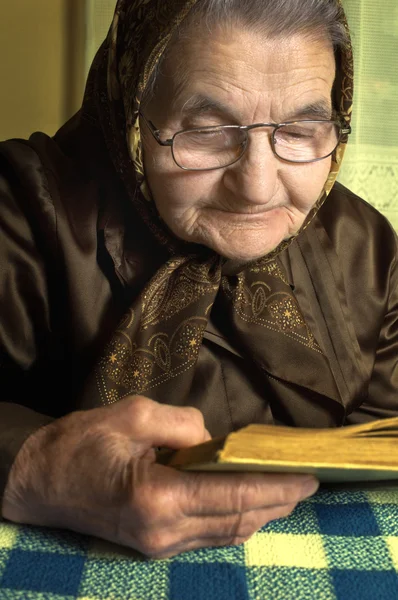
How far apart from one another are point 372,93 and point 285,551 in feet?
6.15

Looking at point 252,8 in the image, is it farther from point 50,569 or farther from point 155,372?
point 50,569

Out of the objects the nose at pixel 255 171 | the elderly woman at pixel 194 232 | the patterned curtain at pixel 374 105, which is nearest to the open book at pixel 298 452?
the elderly woman at pixel 194 232

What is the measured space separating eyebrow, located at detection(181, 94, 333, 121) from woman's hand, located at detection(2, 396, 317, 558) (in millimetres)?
563

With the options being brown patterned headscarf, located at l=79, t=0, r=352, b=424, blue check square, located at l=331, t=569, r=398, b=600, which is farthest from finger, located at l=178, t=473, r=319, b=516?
brown patterned headscarf, located at l=79, t=0, r=352, b=424

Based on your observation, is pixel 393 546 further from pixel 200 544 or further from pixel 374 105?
pixel 374 105

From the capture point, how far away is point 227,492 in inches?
34.0

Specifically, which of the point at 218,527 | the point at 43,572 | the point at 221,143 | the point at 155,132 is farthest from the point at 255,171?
the point at 43,572

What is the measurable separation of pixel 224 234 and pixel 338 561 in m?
0.66

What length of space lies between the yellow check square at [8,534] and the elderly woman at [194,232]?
19cm

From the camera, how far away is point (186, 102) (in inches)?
50.8

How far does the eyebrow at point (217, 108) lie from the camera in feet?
4.19

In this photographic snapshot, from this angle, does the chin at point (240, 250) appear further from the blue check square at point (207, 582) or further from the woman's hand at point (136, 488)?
the blue check square at point (207, 582)

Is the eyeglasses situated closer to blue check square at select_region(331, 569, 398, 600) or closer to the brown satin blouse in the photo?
the brown satin blouse

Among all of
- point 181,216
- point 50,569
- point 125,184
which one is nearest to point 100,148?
point 125,184
